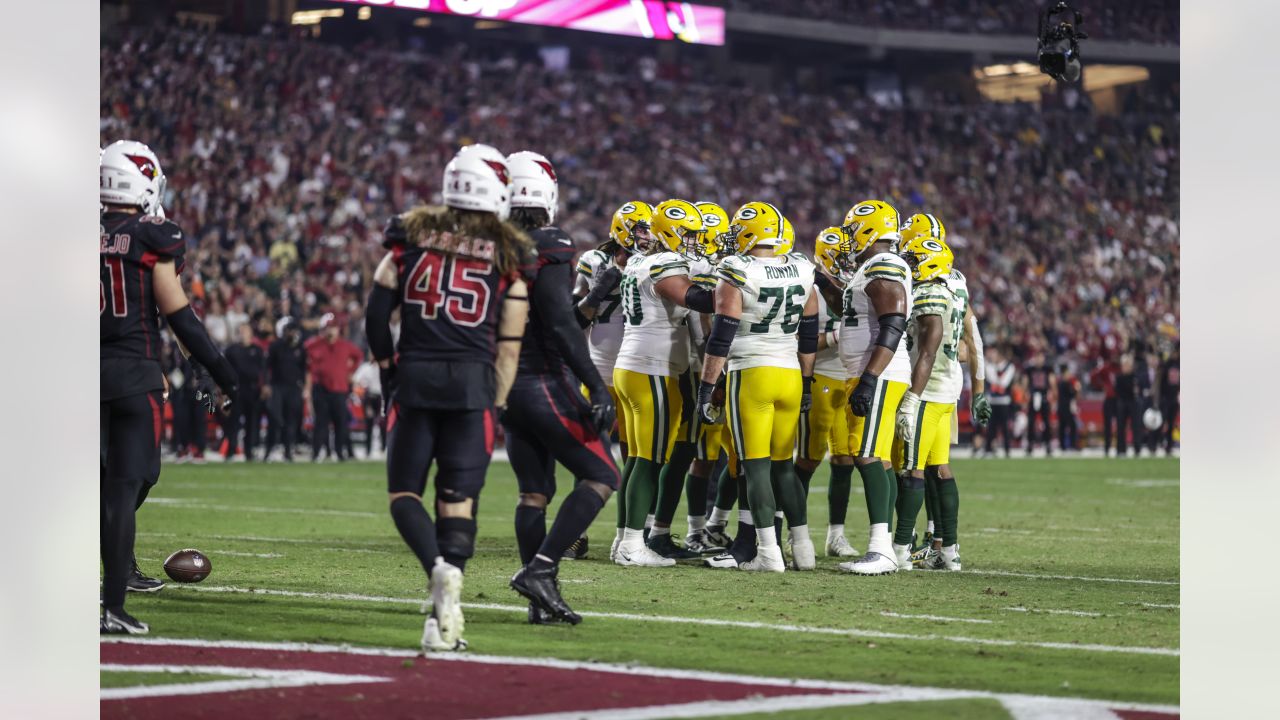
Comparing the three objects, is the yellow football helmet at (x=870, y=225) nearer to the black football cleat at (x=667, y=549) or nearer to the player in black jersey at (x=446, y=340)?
the black football cleat at (x=667, y=549)

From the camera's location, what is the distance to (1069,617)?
282 inches

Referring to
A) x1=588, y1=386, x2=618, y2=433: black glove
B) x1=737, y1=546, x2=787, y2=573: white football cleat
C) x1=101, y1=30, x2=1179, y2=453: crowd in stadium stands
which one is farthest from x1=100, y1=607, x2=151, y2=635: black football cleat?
x1=101, y1=30, x2=1179, y2=453: crowd in stadium stands

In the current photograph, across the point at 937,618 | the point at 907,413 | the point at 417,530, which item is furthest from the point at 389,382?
the point at 907,413

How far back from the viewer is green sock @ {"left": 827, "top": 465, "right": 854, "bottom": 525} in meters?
9.51

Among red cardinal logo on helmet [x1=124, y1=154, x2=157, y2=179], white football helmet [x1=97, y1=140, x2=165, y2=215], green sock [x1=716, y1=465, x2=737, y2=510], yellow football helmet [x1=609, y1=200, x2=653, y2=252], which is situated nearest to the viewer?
white football helmet [x1=97, y1=140, x2=165, y2=215]

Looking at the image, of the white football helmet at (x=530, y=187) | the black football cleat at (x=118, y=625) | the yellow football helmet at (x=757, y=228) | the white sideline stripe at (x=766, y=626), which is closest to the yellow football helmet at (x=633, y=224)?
the yellow football helmet at (x=757, y=228)

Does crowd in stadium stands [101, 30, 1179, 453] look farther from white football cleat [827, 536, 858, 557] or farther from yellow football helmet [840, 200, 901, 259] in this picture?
yellow football helmet [840, 200, 901, 259]

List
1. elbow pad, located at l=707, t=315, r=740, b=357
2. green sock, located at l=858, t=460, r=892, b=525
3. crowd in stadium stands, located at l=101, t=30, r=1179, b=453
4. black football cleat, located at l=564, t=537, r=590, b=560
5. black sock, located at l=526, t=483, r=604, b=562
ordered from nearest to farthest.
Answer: black sock, located at l=526, t=483, r=604, b=562 < elbow pad, located at l=707, t=315, r=740, b=357 < green sock, located at l=858, t=460, r=892, b=525 < black football cleat, located at l=564, t=537, r=590, b=560 < crowd in stadium stands, located at l=101, t=30, r=1179, b=453

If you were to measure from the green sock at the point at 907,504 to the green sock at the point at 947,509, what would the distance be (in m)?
0.12

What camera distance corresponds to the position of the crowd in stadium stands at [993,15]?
3878 centimetres

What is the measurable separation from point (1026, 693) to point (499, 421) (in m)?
2.65

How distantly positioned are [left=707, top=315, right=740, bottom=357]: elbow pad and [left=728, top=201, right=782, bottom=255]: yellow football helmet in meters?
0.54

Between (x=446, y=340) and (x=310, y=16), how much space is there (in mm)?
A: 27439
